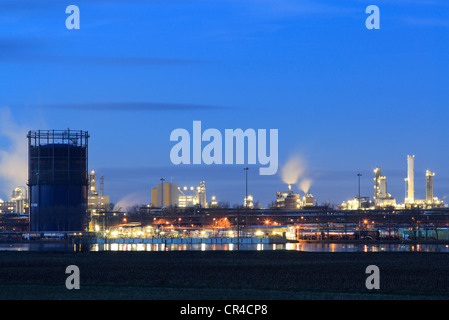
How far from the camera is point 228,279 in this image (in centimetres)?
6256

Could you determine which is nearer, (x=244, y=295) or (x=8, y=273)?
(x=244, y=295)

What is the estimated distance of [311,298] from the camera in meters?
44.1

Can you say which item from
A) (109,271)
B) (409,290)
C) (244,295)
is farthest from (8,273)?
(409,290)

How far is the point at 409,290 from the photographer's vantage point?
52.7 meters

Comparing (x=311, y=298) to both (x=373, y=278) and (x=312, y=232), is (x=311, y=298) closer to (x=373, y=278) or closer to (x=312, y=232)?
(x=373, y=278)

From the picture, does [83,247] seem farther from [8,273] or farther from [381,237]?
[381,237]

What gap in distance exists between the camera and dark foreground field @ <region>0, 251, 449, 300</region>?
46.5 metres

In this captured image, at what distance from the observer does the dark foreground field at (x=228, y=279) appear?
46469mm

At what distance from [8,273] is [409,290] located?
34542 mm
